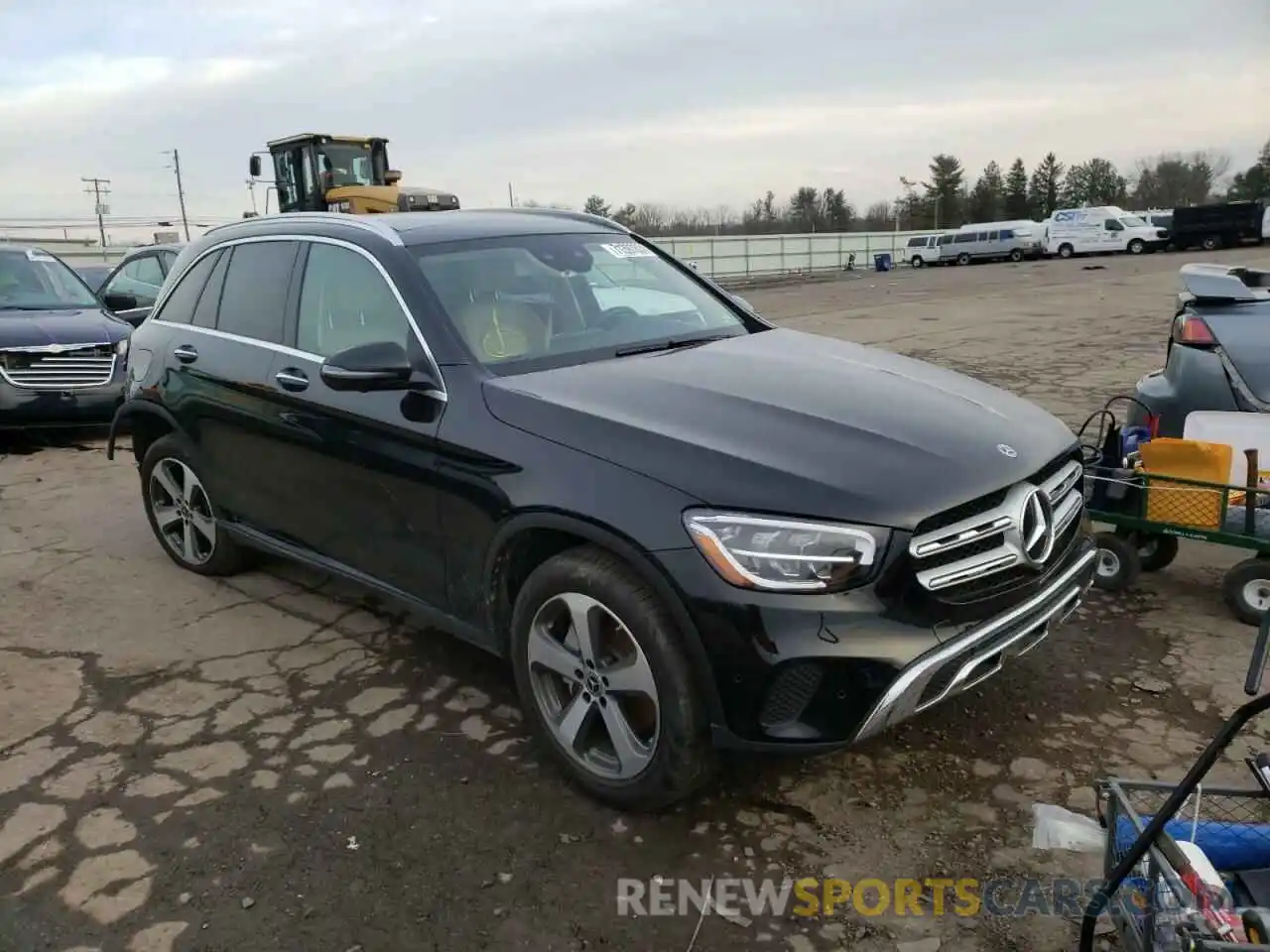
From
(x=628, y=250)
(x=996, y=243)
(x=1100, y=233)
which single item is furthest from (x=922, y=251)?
A: (x=628, y=250)

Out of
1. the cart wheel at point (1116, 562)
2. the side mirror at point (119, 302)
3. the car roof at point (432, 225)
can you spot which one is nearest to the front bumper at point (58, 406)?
the side mirror at point (119, 302)

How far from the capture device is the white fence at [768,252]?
4250 centimetres

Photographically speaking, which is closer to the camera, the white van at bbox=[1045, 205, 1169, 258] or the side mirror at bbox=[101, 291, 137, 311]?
the side mirror at bbox=[101, 291, 137, 311]

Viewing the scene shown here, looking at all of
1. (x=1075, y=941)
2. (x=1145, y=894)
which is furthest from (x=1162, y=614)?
(x=1145, y=894)

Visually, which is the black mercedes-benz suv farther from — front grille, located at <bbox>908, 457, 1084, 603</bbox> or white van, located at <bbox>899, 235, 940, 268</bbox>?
white van, located at <bbox>899, 235, 940, 268</bbox>

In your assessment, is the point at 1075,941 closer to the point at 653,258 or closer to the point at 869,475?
the point at 869,475

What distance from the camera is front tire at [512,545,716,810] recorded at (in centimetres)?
269

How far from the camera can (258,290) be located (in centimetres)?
438

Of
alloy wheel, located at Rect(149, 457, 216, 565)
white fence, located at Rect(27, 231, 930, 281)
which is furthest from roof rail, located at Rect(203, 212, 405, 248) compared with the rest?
white fence, located at Rect(27, 231, 930, 281)

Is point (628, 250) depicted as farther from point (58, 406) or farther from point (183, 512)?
point (58, 406)

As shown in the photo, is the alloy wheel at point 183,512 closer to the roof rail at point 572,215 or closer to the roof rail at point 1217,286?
the roof rail at point 572,215

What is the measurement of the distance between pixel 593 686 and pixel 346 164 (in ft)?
64.8

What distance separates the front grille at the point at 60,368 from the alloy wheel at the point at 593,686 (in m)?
7.08

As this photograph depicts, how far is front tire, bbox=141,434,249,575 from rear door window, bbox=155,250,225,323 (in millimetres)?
610
